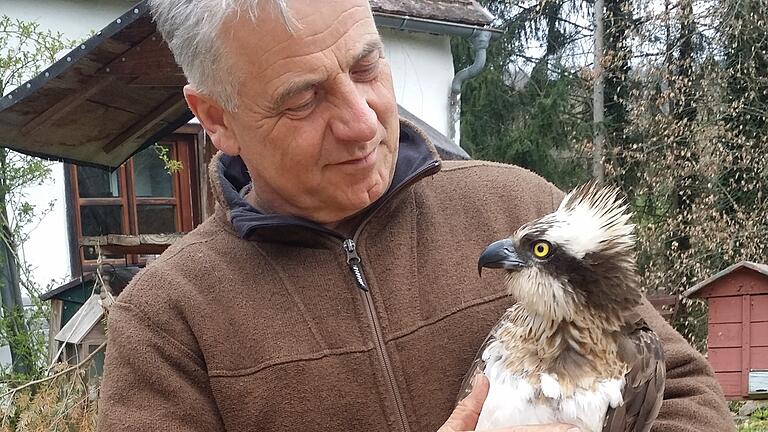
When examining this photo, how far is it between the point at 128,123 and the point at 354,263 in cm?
370

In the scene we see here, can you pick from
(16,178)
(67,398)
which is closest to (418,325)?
(67,398)

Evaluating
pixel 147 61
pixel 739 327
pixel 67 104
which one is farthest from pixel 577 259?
pixel 739 327

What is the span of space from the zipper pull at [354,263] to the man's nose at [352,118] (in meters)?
0.34

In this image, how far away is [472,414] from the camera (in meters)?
2.09

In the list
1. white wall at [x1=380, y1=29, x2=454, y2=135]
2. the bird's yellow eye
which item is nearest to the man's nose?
the bird's yellow eye

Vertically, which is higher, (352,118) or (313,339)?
(352,118)

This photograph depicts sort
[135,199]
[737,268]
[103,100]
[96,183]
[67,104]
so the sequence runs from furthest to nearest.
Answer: [135,199] < [96,183] < [737,268] < [103,100] < [67,104]

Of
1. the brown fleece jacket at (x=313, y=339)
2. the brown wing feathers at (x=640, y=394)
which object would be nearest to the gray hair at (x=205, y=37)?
the brown fleece jacket at (x=313, y=339)

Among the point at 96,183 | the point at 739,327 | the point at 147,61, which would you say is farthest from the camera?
the point at 96,183

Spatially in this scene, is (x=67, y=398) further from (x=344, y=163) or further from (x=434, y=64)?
(x=434, y=64)

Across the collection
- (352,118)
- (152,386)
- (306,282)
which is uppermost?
(352,118)

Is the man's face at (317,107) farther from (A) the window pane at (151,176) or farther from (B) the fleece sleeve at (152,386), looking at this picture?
(A) the window pane at (151,176)

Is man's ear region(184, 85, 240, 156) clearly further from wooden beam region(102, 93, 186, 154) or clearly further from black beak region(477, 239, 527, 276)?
wooden beam region(102, 93, 186, 154)

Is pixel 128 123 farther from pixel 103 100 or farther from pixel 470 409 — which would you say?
pixel 470 409
